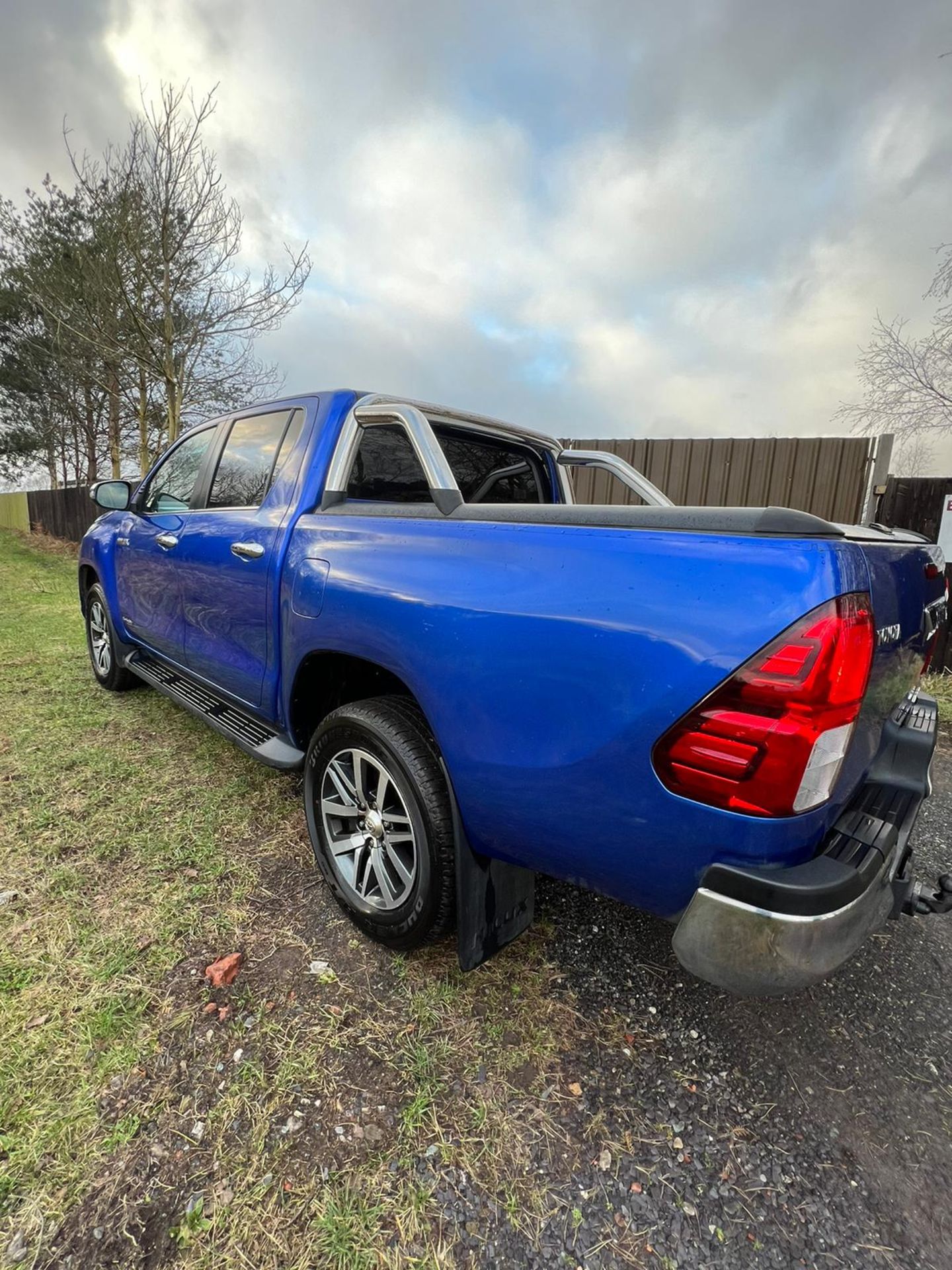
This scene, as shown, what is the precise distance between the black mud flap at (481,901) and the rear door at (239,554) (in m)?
1.21

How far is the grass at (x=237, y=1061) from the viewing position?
127cm

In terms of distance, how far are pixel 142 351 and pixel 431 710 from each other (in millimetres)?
11844

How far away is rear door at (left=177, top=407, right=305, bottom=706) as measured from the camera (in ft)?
8.05

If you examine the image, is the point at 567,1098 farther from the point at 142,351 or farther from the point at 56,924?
the point at 142,351

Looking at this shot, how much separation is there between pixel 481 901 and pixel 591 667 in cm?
86

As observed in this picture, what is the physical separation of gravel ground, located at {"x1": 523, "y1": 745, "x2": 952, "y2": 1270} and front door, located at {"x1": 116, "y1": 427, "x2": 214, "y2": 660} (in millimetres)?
2641

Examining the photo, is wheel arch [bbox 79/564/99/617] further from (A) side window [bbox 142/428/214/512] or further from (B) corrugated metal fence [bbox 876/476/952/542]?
(B) corrugated metal fence [bbox 876/476/952/542]

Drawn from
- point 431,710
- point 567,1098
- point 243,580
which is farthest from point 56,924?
point 567,1098

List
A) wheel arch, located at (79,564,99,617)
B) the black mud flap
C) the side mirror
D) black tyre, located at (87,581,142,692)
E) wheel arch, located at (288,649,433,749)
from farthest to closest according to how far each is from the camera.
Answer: wheel arch, located at (79,564,99,617) < black tyre, located at (87,581,142,692) < the side mirror < wheel arch, located at (288,649,433,749) < the black mud flap

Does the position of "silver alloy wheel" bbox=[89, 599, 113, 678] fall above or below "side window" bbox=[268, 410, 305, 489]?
below

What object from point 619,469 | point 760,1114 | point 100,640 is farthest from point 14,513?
point 760,1114

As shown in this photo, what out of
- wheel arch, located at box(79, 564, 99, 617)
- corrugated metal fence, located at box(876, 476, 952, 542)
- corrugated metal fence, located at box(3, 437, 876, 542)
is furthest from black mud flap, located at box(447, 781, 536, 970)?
corrugated metal fence, located at box(876, 476, 952, 542)

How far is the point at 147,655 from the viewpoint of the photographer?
13.3 feet

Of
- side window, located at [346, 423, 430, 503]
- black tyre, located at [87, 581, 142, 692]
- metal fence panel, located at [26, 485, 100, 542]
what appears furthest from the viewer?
metal fence panel, located at [26, 485, 100, 542]
